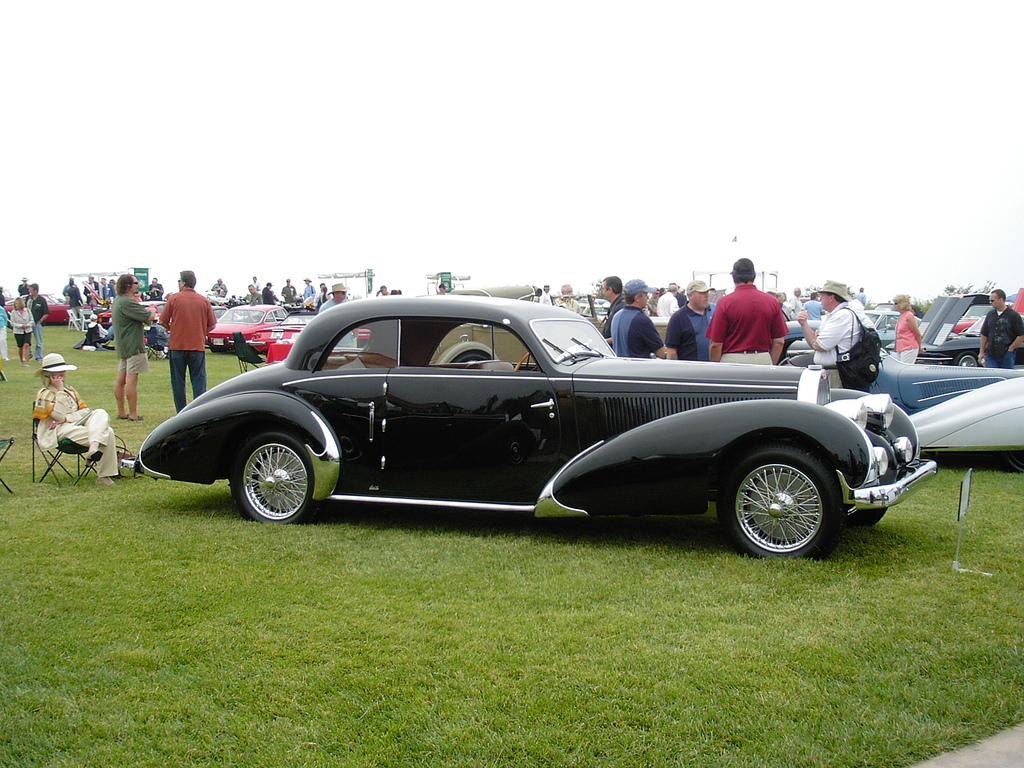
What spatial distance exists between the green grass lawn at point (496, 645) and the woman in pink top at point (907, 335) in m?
6.42

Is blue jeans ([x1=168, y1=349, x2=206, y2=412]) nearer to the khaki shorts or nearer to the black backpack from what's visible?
the khaki shorts

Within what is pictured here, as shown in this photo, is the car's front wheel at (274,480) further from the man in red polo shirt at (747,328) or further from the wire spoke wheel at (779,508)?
the man in red polo shirt at (747,328)

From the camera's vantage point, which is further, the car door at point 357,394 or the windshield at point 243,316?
the windshield at point 243,316

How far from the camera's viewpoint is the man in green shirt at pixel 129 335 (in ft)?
38.1

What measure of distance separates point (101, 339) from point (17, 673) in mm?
24134

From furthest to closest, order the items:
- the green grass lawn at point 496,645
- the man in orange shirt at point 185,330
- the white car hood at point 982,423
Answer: the man in orange shirt at point 185,330 → the white car hood at point 982,423 → the green grass lawn at point 496,645

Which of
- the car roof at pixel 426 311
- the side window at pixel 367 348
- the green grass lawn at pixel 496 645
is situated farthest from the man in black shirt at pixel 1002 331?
the side window at pixel 367 348

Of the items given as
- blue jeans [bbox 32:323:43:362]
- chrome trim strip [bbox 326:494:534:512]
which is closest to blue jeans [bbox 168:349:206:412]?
chrome trim strip [bbox 326:494:534:512]

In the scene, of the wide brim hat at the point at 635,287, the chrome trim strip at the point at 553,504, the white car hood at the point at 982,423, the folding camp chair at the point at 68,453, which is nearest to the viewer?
the chrome trim strip at the point at 553,504

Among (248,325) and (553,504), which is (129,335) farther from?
(248,325)

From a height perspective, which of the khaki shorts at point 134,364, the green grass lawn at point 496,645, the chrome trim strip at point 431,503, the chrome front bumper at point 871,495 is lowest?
the green grass lawn at point 496,645

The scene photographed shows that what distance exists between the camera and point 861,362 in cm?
811

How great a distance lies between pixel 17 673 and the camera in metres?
3.83

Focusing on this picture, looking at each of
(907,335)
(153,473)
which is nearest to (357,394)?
(153,473)
